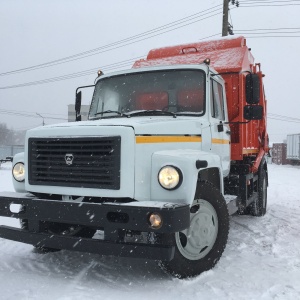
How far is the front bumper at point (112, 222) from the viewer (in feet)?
12.2

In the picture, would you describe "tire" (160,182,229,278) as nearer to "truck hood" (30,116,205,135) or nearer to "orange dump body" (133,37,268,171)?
"truck hood" (30,116,205,135)

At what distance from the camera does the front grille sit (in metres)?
4.00

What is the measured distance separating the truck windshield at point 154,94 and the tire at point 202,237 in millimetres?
1160

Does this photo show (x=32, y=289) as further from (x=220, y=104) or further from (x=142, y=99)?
(x=220, y=104)

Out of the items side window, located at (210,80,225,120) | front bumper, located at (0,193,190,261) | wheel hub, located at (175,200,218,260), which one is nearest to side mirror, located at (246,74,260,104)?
side window, located at (210,80,225,120)

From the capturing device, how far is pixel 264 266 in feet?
15.7

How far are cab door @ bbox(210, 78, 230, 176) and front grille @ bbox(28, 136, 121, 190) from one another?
5.51 ft

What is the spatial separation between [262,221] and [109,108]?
13.3 feet

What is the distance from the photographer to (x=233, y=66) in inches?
249

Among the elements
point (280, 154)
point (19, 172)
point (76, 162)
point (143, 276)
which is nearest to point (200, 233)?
point (143, 276)

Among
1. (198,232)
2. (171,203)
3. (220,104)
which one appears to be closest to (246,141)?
(220,104)

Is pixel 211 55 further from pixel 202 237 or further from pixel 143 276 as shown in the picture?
pixel 143 276

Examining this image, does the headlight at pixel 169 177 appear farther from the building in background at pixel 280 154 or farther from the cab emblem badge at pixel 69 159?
the building in background at pixel 280 154

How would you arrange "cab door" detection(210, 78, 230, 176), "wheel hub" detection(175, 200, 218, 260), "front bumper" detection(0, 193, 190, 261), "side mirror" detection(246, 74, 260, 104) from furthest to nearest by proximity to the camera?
"side mirror" detection(246, 74, 260, 104) < "cab door" detection(210, 78, 230, 176) < "wheel hub" detection(175, 200, 218, 260) < "front bumper" detection(0, 193, 190, 261)
